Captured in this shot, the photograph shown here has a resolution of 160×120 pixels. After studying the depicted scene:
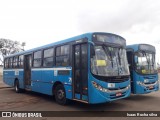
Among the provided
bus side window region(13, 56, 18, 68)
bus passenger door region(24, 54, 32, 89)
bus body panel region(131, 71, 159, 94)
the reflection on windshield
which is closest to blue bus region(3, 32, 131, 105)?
the reflection on windshield

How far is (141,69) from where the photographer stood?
10352 mm

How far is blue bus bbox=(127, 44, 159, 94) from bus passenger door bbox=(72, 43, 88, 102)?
11.7ft

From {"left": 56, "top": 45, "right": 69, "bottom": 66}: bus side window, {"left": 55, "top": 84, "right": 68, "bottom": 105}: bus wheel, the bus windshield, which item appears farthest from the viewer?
the bus windshield

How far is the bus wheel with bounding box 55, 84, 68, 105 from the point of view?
29.5ft

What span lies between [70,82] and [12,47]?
6301 cm

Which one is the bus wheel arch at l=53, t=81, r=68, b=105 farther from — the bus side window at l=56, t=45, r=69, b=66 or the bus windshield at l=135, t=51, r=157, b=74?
the bus windshield at l=135, t=51, r=157, b=74

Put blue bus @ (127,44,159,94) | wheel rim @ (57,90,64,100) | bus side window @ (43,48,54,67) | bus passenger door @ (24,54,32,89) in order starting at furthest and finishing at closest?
1. bus passenger door @ (24,54,32,89)
2. blue bus @ (127,44,159,94)
3. bus side window @ (43,48,54,67)
4. wheel rim @ (57,90,64,100)

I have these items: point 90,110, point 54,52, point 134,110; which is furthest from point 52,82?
point 134,110

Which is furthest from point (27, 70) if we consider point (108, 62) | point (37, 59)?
point (108, 62)

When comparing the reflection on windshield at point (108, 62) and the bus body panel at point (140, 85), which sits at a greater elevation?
the reflection on windshield at point (108, 62)

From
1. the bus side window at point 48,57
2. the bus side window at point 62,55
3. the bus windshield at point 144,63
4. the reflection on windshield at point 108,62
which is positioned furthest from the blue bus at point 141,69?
the bus side window at point 48,57

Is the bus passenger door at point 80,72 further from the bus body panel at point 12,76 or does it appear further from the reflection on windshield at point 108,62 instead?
the bus body panel at point 12,76

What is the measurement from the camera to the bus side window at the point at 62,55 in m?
8.87

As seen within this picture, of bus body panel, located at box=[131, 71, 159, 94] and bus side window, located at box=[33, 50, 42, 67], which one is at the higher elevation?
bus side window, located at box=[33, 50, 42, 67]
